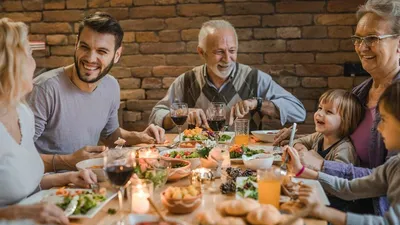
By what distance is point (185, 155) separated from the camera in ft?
6.55

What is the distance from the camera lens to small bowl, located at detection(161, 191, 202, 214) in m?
1.36

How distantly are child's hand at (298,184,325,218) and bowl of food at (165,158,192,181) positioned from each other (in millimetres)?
490

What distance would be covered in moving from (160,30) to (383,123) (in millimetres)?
2754

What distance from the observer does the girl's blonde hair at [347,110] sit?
2.17 meters

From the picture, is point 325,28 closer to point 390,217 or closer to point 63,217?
point 390,217

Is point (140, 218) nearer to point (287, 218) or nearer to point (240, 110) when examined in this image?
point (287, 218)

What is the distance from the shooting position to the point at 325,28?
148 inches

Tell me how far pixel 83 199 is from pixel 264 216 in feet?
1.90

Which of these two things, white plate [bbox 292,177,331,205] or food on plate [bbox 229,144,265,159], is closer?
white plate [bbox 292,177,331,205]

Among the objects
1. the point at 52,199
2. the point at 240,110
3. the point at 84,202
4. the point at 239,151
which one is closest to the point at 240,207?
the point at 84,202

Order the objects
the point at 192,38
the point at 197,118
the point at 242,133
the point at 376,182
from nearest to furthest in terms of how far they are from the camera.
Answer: the point at 376,182 < the point at 242,133 < the point at 197,118 < the point at 192,38

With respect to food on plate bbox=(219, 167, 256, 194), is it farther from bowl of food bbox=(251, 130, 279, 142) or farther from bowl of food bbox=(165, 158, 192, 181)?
bowl of food bbox=(251, 130, 279, 142)

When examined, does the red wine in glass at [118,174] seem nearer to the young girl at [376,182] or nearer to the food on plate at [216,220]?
the food on plate at [216,220]

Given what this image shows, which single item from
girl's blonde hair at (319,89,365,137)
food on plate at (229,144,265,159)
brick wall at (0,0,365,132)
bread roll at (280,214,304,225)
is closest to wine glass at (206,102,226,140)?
food on plate at (229,144,265,159)
